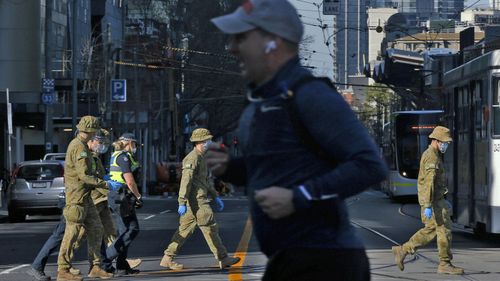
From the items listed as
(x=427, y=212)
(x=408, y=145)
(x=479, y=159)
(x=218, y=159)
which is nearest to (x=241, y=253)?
(x=427, y=212)

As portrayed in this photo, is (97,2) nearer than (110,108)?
No

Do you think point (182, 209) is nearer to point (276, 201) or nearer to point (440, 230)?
point (440, 230)

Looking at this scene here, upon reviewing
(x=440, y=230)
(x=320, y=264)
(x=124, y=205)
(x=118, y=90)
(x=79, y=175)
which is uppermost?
(x=118, y=90)

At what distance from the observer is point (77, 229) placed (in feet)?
45.0

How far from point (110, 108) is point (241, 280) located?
52593 millimetres

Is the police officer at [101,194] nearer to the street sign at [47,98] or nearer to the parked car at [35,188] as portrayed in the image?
the parked car at [35,188]

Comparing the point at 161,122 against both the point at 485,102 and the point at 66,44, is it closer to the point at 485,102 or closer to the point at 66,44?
the point at 66,44

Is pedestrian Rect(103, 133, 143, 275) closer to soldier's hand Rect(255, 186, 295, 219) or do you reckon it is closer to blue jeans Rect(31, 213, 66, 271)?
blue jeans Rect(31, 213, 66, 271)

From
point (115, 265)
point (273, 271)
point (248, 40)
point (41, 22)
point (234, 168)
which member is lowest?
point (115, 265)

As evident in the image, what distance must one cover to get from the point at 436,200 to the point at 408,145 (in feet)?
92.7

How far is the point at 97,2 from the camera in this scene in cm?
7244

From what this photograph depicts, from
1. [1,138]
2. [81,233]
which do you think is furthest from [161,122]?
[81,233]

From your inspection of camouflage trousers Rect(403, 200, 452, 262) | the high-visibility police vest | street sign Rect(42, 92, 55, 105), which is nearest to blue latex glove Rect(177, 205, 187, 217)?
the high-visibility police vest

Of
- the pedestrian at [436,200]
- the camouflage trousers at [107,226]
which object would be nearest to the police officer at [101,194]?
the camouflage trousers at [107,226]
